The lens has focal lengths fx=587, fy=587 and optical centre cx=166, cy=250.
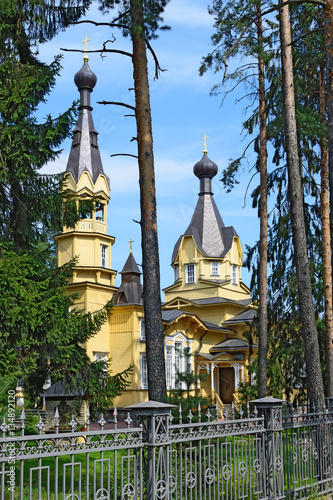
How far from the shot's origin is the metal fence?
4871 millimetres

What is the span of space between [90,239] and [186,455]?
2316cm

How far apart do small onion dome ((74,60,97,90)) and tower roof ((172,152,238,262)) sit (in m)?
12.7

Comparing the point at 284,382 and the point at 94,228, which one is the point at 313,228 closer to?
the point at 284,382

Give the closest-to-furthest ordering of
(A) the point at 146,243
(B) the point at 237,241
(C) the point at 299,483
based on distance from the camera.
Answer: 1. (C) the point at 299,483
2. (A) the point at 146,243
3. (B) the point at 237,241

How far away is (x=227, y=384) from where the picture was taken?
35.8 m

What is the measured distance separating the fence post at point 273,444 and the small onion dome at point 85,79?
26425 millimetres

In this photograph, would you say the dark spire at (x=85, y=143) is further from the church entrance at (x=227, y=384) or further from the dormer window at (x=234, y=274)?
the church entrance at (x=227, y=384)

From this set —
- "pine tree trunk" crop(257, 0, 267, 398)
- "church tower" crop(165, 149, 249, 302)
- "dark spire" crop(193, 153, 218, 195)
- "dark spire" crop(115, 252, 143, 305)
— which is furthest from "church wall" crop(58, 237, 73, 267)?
"dark spire" crop(193, 153, 218, 195)

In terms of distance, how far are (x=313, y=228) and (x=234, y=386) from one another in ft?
61.6

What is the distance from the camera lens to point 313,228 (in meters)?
18.5

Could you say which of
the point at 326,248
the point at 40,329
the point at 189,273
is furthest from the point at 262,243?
the point at 189,273

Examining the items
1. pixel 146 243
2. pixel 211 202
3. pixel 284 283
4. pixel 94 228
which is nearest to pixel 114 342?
pixel 94 228

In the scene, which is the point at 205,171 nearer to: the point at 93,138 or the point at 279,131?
the point at 93,138

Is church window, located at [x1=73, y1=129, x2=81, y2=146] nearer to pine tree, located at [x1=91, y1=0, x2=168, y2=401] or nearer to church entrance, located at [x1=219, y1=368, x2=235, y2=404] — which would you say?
church entrance, located at [x1=219, y1=368, x2=235, y2=404]
